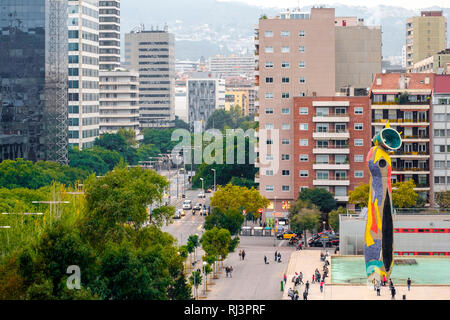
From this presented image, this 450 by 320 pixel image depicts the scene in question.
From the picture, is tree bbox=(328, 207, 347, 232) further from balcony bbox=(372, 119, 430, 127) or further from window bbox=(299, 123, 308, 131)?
balcony bbox=(372, 119, 430, 127)

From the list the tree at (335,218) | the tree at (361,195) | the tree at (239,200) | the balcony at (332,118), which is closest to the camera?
the tree at (335,218)

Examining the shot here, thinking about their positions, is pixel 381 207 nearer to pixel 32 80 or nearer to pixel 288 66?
pixel 288 66

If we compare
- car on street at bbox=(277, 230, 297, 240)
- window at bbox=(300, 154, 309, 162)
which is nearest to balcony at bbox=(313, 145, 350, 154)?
window at bbox=(300, 154, 309, 162)

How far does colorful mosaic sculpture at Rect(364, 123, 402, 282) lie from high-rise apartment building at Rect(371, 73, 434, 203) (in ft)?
118

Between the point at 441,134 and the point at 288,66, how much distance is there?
63.2ft

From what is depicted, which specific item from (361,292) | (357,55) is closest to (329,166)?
(357,55)

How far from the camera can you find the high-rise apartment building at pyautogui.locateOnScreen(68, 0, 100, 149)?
152250 millimetres

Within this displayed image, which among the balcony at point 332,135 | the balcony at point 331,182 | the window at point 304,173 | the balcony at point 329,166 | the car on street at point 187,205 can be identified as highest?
the balcony at point 332,135

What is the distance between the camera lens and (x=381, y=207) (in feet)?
185

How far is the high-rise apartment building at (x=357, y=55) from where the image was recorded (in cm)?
10656

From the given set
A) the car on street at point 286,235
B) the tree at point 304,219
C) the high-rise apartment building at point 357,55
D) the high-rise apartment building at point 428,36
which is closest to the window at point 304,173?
the car on street at point 286,235

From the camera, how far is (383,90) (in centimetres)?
9200

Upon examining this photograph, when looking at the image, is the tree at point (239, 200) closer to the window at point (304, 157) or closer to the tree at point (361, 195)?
the window at point (304, 157)

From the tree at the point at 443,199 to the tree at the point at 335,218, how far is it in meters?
10.4
